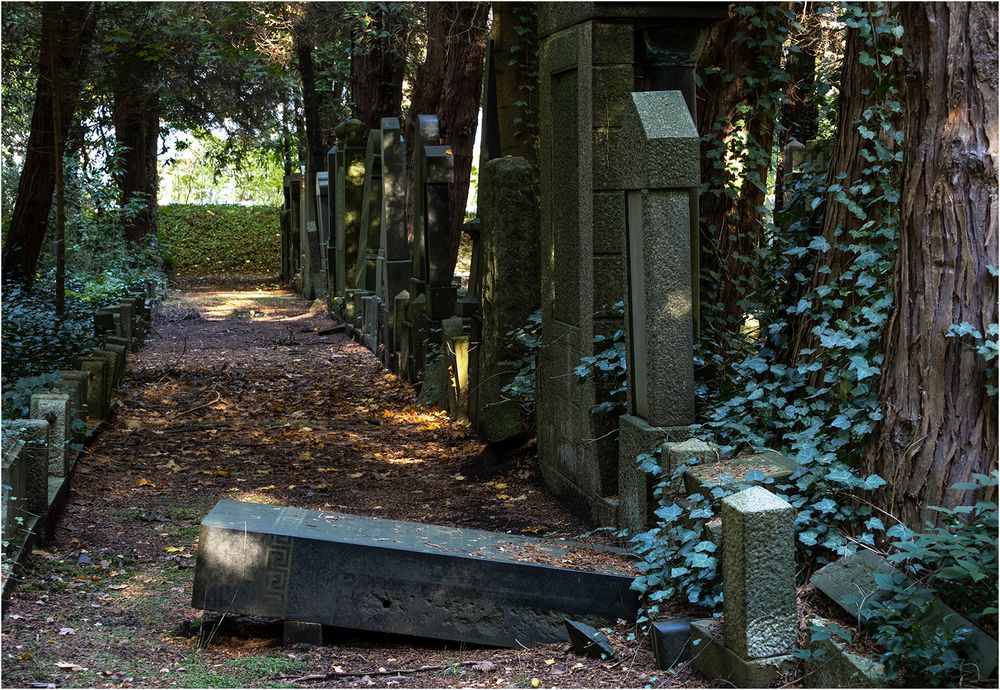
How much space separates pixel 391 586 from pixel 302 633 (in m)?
0.44

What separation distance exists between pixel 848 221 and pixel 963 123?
1.65 metres

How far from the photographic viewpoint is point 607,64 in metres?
5.90

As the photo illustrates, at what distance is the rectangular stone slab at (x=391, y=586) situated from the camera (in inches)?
177

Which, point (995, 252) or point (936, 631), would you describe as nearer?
point (936, 631)

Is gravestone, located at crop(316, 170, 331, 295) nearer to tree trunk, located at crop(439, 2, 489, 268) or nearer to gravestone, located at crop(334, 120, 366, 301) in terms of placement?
gravestone, located at crop(334, 120, 366, 301)

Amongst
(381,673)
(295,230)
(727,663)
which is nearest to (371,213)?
(295,230)

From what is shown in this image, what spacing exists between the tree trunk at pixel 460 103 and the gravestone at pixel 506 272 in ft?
19.8

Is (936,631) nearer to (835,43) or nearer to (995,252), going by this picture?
(995,252)

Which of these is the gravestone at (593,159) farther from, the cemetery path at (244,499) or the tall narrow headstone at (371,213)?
the tall narrow headstone at (371,213)

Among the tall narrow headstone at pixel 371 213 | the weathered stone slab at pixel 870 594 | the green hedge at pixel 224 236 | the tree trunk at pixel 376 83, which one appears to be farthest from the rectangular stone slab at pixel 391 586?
the green hedge at pixel 224 236

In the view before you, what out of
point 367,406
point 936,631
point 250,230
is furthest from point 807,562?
point 250,230

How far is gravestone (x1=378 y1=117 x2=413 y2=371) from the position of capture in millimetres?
13781

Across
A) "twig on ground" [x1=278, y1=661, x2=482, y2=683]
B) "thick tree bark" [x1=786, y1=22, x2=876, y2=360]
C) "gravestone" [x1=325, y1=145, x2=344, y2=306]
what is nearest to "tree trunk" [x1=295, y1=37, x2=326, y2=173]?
"gravestone" [x1=325, y1=145, x2=344, y2=306]

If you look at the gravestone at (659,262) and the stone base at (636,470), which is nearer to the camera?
the gravestone at (659,262)
